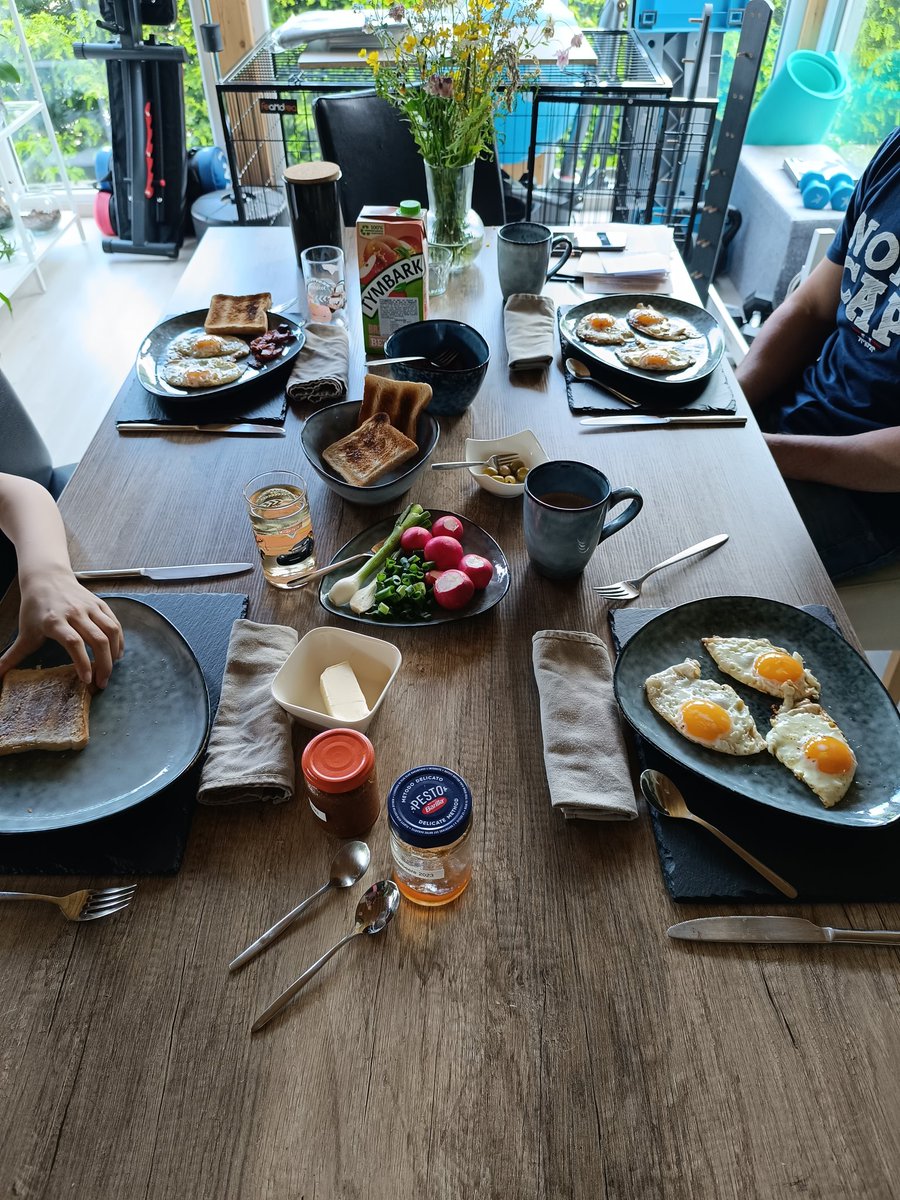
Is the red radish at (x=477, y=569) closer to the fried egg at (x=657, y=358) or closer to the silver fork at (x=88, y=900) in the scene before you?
the silver fork at (x=88, y=900)

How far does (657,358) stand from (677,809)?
0.95 metres

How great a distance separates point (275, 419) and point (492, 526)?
18.3 inches

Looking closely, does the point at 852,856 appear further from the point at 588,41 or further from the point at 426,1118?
the point at 588,41

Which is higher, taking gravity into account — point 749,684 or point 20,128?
point 749,684

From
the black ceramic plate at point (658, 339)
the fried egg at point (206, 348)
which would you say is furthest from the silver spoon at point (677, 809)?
the fried egg at point (206, 348)

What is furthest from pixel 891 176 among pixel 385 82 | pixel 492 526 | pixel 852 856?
pixel 852 856

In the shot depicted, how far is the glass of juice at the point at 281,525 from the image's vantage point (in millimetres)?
1021

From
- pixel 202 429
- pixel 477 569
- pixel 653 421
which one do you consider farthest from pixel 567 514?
pixel 202 429

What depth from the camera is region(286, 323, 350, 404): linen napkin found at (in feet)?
4.62

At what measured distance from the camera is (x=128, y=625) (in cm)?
98

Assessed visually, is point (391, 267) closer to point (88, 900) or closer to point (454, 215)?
point (454, 215)

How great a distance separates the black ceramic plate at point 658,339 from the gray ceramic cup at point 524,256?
11 cm

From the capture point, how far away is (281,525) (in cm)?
103

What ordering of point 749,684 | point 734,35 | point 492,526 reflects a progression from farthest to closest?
point 734,35
point 492,526
point 749,684
